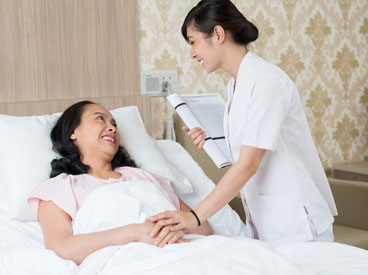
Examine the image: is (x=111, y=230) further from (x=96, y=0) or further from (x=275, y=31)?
(x=275, y=31)

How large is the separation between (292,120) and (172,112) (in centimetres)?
113

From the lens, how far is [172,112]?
2.51 m

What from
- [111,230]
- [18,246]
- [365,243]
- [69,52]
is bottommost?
[365,243]

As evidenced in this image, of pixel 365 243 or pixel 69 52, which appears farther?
pixel 69 52

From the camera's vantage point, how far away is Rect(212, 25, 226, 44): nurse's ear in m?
1.44

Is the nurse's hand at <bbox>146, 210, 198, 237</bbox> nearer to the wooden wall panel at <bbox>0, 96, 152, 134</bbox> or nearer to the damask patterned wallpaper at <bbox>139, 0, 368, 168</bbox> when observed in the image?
the wooden wall panel at <bbox>0, 96, 152, 134</bbox>

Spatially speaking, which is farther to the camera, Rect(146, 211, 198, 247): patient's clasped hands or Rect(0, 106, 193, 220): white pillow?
Rect(0, 106, 193, 220): white pillow

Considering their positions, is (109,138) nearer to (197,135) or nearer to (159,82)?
(197,135)

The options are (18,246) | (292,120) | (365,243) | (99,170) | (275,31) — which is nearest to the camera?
(292,120)

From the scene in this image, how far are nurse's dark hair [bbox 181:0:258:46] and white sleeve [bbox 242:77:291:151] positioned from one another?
0.18m

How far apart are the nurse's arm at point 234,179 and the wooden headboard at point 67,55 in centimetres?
102

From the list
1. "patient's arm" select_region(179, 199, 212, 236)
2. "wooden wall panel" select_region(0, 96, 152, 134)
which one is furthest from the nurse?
"wooden wall panel" select_region(0, 96, 152, 134)

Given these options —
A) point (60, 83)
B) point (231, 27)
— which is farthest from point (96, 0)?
point (231, 27)

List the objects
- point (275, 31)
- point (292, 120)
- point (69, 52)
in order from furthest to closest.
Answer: point (275, 31) → point (69, 52) → point (292, 120)
